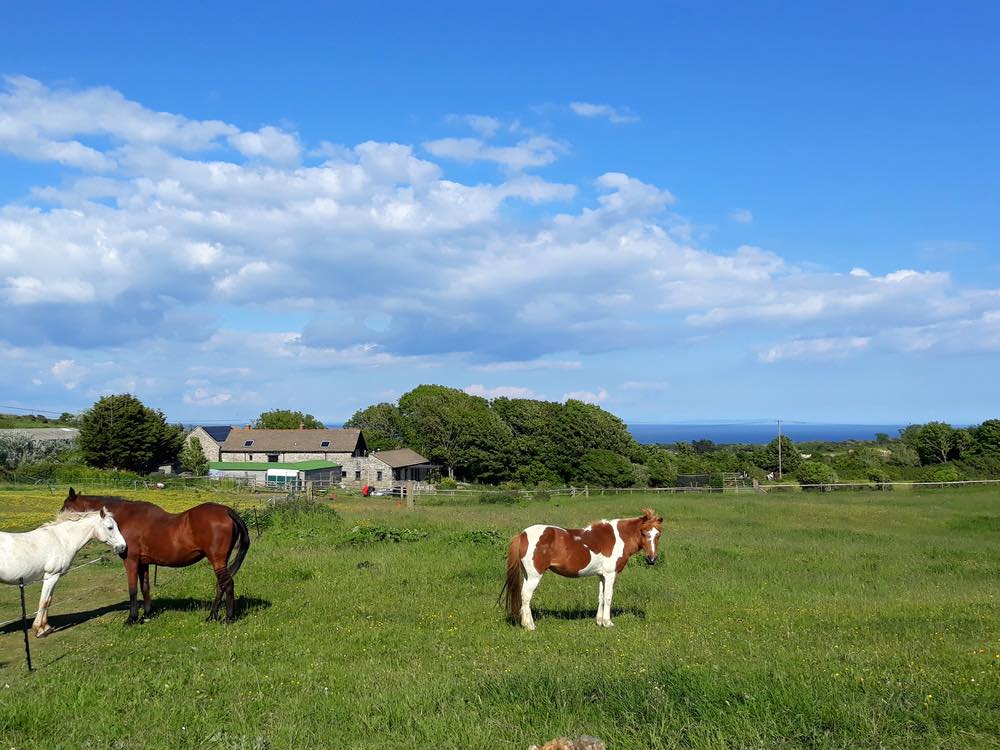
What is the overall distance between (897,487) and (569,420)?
41.3m

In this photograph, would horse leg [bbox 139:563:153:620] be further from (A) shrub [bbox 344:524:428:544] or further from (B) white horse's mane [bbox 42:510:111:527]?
(A) shrub [bbox 344:524:428:544]

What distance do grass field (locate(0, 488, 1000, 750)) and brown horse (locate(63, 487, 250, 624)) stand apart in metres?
0.98

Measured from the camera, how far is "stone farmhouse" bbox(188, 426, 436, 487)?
86.4m

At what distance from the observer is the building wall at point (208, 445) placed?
8950 centimetres

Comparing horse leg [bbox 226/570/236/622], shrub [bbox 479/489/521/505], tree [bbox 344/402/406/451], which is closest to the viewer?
horse leg [bbox 226/570/236/622]

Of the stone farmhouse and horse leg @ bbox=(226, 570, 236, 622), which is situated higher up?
the stone farmhouse

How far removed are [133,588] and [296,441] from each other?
78042 millimetres

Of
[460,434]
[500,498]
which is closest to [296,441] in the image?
[460,434]

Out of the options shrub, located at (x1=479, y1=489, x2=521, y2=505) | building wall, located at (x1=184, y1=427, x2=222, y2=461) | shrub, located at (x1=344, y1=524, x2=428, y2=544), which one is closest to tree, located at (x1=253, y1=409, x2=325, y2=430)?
building wall, located at (x1=184, y1=427, x2=222, y2=461)

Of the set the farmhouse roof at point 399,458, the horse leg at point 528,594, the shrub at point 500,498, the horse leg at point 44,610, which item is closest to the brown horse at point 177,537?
the horse leg at point 44,610

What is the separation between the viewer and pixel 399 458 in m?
92.4

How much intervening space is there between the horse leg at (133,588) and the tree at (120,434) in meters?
66.9

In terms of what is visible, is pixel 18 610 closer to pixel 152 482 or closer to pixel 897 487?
pixel 152 482

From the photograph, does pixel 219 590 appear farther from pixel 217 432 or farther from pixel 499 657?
pixel 217 432
